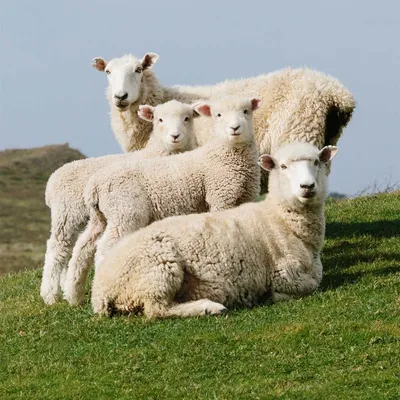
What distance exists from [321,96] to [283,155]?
365 cm

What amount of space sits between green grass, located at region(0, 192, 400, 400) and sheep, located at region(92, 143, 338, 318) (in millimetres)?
225

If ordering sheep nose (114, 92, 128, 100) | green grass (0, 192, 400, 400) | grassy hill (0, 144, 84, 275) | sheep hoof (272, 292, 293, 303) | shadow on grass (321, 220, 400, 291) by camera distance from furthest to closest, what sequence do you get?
grassy hill (0, 144, 84, 275), sheep nose (114, 92, 128, 100), shadow on grass (321, 220, 400, 291), sheep hoof (272, 292, 293, 303), green grass (0, 192, 400, 400)

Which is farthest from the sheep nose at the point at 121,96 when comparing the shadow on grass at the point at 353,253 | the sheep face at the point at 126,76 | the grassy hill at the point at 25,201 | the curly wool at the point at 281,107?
the grassy hill at the point at 25,201

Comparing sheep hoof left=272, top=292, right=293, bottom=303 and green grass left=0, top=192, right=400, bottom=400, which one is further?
sheep hoof left=272, top=292, right=293, bottom=303

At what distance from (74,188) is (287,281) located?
3.01 meters

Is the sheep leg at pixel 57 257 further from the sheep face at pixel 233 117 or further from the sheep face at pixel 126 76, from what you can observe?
the sheep face at pixel 126 76

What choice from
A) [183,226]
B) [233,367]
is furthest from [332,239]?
[233,367]

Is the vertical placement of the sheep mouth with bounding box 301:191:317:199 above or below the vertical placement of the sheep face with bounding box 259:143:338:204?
below

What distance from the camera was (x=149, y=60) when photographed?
14445 mm

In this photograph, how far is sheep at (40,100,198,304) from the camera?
1219 cm

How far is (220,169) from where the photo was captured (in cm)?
1142

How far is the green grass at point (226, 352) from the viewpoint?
8117 millimetres

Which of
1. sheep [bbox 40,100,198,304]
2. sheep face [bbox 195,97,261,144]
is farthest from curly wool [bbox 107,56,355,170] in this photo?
sheep face [bbox 195,97,261,144]

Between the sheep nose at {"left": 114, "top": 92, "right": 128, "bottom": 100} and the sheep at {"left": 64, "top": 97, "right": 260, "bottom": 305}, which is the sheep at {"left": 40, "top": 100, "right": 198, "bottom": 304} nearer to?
the sheep at {"left": 64, "top": 97, "right": 260, "bottom": 305}
